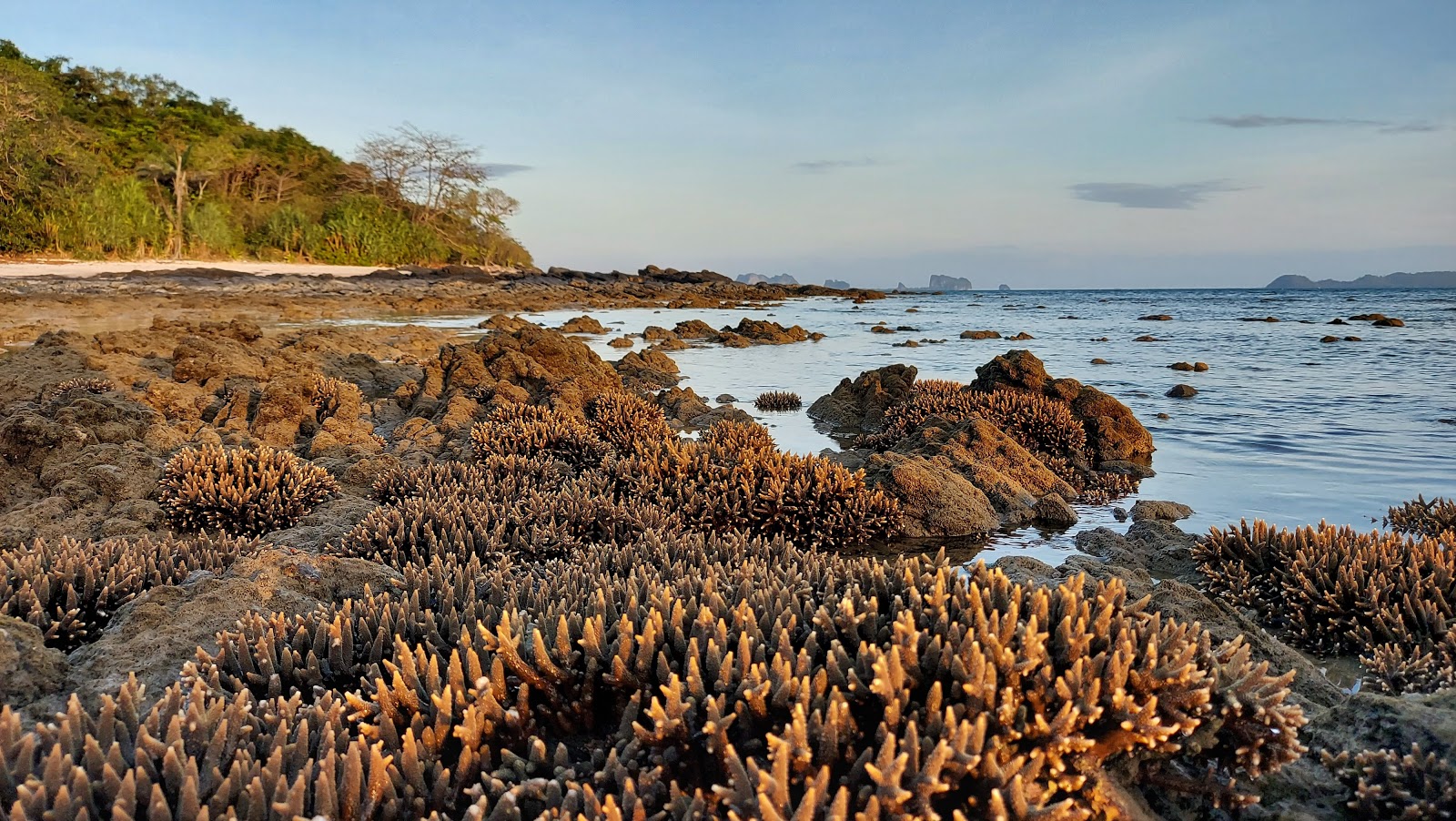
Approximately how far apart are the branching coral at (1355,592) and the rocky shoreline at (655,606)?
120mm

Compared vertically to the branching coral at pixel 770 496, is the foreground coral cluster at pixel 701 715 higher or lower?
higher

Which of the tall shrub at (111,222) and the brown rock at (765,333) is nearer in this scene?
the brown rock at (765,333)

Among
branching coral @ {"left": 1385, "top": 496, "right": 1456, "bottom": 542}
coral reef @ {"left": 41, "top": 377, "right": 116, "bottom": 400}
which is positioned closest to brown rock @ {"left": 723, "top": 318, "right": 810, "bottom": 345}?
coral reef @ {"left": 41, "top": 377, "right": 116, "bottom": 400}

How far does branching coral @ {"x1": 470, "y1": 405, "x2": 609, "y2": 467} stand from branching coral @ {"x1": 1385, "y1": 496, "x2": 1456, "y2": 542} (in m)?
6.74

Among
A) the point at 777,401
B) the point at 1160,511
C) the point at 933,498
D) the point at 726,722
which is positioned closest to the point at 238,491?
the point at 726,722

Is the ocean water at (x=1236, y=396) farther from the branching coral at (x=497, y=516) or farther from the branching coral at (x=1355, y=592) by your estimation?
the branching coral at (x=497, y=516)

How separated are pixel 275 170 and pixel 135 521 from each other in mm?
60228

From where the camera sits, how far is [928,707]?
2.22 metres

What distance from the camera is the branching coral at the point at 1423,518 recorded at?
595cm

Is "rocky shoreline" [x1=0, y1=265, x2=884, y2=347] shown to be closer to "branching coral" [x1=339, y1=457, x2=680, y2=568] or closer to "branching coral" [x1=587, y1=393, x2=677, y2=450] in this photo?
"branching coral" [x1=587, y1=393, x2=677, y2=450]

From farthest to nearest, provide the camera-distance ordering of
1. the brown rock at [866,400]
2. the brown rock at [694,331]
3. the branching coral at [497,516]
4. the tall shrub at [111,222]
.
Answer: the tall shrub at [111,222] < the brown rock at [694,331] < the brown rock at [866,400] < the branching coral at [497,516]

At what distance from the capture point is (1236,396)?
1430cm

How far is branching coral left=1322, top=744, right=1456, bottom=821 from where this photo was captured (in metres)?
2.21

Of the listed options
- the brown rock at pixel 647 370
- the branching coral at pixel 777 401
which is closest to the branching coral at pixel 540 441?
the branching coral at pixel 777 401
